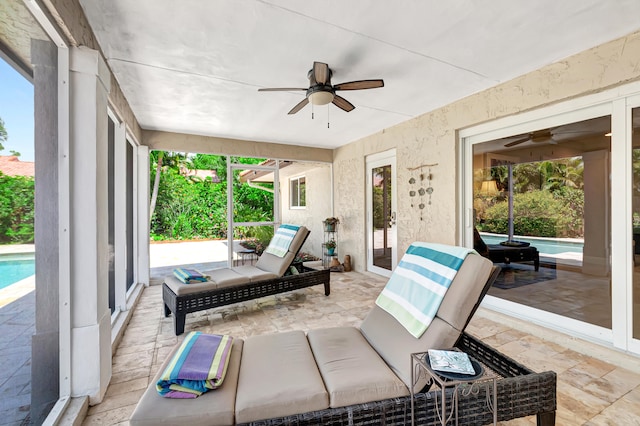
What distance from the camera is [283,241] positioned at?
4023 mm

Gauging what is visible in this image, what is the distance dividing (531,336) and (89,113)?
4270 mm

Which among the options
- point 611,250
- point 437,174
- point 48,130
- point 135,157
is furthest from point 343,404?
point 135,157

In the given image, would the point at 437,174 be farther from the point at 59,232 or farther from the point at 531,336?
the point at 59,232

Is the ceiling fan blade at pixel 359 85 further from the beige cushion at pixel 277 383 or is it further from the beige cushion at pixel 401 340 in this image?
the beige cushion at pixel 277 383

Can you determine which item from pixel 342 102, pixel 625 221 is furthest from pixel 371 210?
pixel 625 221

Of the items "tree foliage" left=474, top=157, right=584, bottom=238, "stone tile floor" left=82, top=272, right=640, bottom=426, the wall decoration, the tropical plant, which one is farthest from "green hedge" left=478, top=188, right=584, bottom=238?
the tropical plant

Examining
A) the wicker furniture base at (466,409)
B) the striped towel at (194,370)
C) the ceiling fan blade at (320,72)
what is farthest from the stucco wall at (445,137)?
the striped towel at (194,370)

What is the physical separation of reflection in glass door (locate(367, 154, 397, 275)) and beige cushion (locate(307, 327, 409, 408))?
335cm

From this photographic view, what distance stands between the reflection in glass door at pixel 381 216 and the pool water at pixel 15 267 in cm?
450

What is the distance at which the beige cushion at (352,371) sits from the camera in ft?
4.43

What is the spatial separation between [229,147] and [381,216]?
3.23m

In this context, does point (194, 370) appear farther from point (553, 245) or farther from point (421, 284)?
point (553, 245)

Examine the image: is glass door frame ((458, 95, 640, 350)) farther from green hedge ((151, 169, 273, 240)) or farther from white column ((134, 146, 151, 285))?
green hedge ((151, 169, 273, 240))

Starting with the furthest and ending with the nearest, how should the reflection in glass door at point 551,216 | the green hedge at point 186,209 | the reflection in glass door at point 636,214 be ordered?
the green hedge at point 186,209 → the reflection in glass door at point 551,216 → the reflection in glass door at point 636,214
